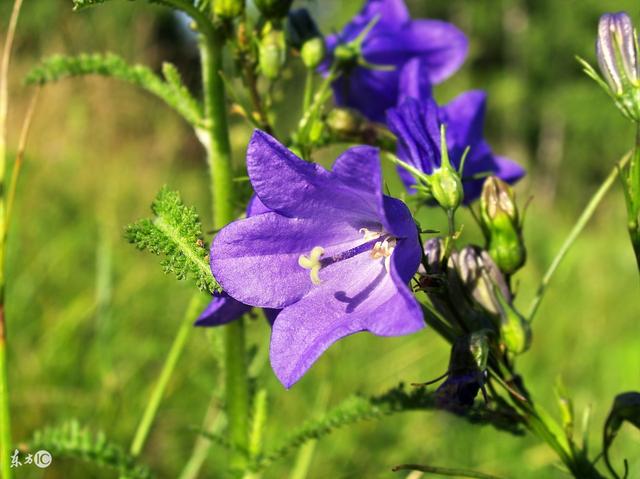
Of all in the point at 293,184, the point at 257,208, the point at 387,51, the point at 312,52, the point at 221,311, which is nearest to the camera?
the point at 293,184

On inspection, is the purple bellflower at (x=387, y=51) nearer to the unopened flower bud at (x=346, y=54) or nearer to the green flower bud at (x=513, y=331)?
the unopened flower bud at (x=346, y=54)

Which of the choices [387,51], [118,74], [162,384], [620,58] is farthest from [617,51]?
[162,384]

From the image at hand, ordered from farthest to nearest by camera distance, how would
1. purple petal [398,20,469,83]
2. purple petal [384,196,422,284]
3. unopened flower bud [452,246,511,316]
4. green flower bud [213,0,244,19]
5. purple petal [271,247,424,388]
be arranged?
purple petal [398,20,469,83] → green flower bud [213,0,244,19] → unopened flower bud [452,246,511,316] → purple petal [384,196,422,284] → purple petal [271,247,424,388]

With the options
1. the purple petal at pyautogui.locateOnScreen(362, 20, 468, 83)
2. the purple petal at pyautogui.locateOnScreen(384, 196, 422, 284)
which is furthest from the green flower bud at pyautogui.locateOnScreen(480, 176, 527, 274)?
the purple petal at pyautogui.locateOnScreen(362, 20, 468, 83)

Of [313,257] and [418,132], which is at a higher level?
[418,132]

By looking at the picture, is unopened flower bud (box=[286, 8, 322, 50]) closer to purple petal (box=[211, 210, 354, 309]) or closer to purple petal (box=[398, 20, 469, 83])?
purple petal (box=[398, 20, 469, 83])

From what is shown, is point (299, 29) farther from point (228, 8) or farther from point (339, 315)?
point (339, 315)

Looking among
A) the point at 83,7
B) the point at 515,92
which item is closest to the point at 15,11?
the point at 83,7
